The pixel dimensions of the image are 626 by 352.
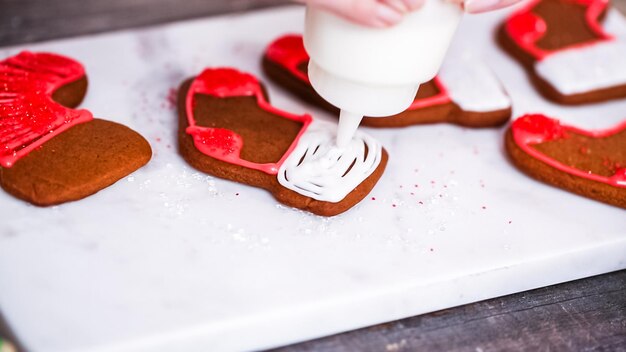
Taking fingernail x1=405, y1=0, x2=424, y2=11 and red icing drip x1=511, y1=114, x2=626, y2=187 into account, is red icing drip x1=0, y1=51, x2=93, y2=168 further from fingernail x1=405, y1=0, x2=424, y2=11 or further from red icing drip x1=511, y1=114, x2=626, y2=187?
red icing drip x1=511, y1=114, x2=626, y2=187

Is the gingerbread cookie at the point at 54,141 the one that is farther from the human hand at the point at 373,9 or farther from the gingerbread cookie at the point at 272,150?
the human hand at the point at 373,9

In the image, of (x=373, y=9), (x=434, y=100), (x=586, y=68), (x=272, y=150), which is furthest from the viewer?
(x=586, y=68)

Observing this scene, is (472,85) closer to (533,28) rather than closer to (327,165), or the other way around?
(533,28)

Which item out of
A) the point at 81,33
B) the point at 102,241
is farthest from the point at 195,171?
the point at 81,33

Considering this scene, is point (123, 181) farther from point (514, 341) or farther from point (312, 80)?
point (514, 341)

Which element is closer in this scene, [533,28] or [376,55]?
[376,55]

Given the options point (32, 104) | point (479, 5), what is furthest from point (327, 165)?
point (32, 104)

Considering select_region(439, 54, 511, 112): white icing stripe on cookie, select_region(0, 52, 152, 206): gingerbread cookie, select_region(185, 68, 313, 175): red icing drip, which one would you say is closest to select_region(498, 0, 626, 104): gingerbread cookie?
select_region(439, 54, 511, 112): white icing stripe on cookie

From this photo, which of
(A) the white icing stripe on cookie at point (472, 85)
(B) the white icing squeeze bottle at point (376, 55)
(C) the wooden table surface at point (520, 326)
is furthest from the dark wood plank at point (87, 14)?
(C) the wooden table surface at point (520, 326)
